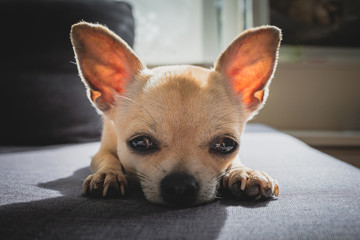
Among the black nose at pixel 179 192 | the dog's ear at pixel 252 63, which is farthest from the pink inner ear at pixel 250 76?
the black nose at pixel 179 192

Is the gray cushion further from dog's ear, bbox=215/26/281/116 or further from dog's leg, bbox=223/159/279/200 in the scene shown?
dog's ear, bbox=215/26/281/116

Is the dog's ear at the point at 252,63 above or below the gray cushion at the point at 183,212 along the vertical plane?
above

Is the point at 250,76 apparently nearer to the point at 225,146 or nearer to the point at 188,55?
the point at 225,146

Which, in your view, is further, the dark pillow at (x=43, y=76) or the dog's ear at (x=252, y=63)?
the dark pillow at (x=43, y=76)

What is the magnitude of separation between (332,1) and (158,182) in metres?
4.07

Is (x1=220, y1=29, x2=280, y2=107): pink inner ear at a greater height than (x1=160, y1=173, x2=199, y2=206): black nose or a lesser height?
greater

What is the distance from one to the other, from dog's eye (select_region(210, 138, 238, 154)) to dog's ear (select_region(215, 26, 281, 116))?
1.13 ft

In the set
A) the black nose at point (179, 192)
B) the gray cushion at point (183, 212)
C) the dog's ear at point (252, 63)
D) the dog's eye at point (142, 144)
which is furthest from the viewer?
the dog's ear at point (252, 63)

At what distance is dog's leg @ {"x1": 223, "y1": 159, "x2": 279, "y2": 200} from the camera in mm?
1043

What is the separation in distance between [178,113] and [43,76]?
171 centimetres

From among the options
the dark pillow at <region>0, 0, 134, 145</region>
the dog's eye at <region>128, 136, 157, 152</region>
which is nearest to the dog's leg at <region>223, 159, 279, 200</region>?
the dog's eye at <region>128, 136, 157, 152</region>

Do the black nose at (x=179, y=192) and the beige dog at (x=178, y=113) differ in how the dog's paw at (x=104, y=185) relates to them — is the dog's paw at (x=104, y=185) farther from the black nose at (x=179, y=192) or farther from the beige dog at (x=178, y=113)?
the black nose at (x=179, y=192)

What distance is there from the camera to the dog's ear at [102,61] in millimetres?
1339

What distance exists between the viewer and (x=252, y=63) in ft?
4.74
